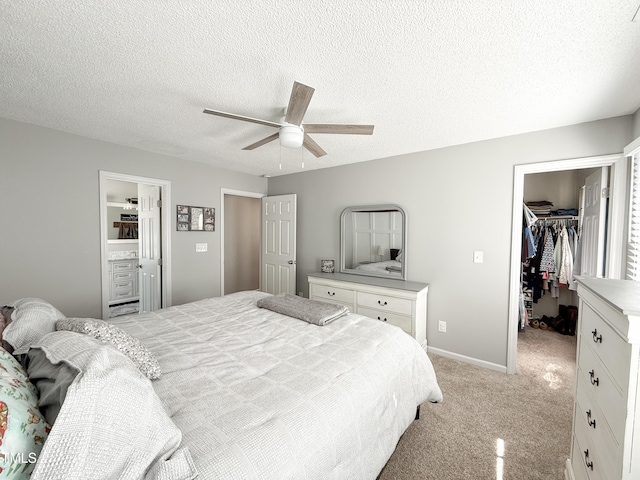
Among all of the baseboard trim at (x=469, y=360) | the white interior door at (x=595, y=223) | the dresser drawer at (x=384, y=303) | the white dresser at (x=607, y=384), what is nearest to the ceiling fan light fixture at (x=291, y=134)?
the white dresser at (x=607, y=384)

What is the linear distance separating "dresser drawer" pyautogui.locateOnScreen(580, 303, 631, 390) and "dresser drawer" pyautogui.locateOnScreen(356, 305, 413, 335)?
172cm

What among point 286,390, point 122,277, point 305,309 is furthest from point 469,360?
point 122,277

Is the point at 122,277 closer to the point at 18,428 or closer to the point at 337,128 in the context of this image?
the point at 337,128

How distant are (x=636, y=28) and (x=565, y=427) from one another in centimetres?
250

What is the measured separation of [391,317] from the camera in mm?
3072

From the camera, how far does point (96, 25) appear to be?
4.29 ft

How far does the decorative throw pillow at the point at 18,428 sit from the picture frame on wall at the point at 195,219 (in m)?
3.09

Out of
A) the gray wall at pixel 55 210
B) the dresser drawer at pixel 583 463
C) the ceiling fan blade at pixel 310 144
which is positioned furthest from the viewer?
the gray wall at pixel 55 210

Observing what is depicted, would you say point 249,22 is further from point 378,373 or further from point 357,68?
point 378,373

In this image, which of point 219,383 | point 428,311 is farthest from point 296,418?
point 428,311

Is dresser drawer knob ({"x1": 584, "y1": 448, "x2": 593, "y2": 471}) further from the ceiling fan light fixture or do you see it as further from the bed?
the ceiling fan light fixture

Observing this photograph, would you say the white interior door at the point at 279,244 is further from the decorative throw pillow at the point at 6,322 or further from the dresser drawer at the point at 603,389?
the dresser drawer at the point at 603,389

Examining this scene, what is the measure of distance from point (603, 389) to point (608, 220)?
6.39 ft

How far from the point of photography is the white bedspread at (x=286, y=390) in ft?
3.05
